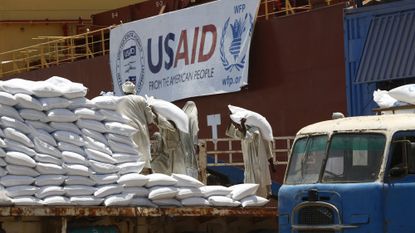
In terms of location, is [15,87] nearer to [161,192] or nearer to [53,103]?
[53,103]

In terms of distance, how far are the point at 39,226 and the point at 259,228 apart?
344 centimetres

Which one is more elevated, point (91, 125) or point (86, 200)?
point (91, 125)

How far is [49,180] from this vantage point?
1398 centimetres

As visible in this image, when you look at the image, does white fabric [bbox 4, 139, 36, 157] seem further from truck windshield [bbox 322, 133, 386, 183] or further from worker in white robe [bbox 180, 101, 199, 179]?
worker in white robe [bbox 180, 101, 199, 179]

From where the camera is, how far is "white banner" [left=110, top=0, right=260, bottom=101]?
2634cm

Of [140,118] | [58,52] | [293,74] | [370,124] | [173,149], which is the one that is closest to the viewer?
[370,124]

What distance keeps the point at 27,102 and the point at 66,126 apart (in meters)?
0.54

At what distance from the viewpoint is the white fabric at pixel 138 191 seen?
47.8ft

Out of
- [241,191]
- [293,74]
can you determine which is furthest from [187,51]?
[241,191]

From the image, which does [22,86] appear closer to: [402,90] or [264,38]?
[402,90]

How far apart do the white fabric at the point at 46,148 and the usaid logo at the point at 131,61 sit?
15.0m

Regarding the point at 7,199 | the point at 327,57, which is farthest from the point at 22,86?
the point at 327,57

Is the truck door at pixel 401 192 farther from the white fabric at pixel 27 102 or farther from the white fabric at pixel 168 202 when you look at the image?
the white fabric at pixel 27 102

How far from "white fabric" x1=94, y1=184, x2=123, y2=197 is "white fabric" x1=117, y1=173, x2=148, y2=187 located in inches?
2.6
